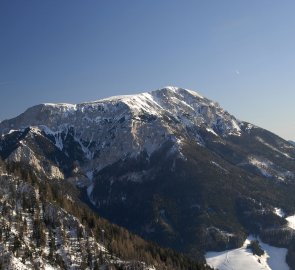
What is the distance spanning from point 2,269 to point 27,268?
31.4 ft

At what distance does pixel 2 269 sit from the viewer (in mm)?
193125

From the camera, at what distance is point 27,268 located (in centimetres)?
19838
